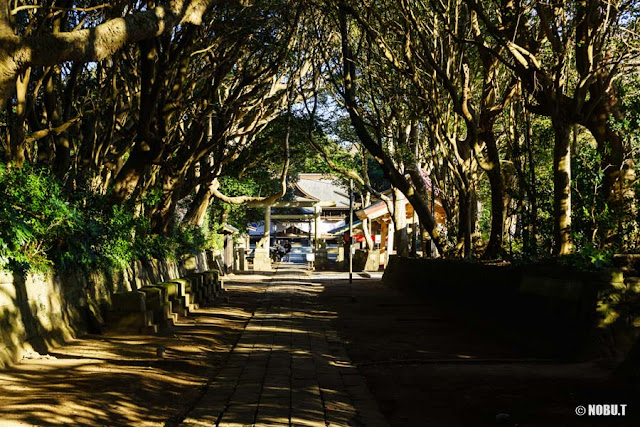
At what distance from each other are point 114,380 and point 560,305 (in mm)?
5929

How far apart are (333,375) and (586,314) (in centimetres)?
325

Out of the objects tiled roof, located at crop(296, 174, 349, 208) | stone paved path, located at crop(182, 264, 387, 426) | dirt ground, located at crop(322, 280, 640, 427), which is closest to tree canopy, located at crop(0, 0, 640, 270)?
dirt ground, located at crop(322, 280, 640, 427)

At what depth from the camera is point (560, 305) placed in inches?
431

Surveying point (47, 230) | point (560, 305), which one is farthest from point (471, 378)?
point (47, 230)

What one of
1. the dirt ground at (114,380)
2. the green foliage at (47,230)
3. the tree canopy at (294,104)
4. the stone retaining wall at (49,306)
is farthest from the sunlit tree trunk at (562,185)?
the stone retaining wall at (49,306)

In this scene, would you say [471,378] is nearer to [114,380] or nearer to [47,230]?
[114,380]

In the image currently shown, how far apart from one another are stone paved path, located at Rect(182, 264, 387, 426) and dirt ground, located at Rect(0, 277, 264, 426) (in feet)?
0.97

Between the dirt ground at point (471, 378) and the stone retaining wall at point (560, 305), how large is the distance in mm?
302

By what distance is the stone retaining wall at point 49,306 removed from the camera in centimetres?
934

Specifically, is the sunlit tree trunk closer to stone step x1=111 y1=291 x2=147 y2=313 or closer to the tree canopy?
the tree canopy

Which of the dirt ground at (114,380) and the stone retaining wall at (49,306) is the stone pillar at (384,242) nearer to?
the stone retaining wall at (49,306)

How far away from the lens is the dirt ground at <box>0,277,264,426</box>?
6.84 metres

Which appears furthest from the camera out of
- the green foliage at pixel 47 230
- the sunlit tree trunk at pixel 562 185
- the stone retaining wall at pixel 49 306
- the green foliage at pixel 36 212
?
the sunlit tree trunk at pixel 562 185

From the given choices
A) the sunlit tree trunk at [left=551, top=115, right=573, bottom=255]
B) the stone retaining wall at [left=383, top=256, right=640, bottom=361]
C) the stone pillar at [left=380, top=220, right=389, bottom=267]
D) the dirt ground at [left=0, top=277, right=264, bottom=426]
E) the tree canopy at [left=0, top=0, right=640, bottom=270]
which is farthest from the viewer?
the stone pillar at [left=380, top=220, right=389, bottom=267]
